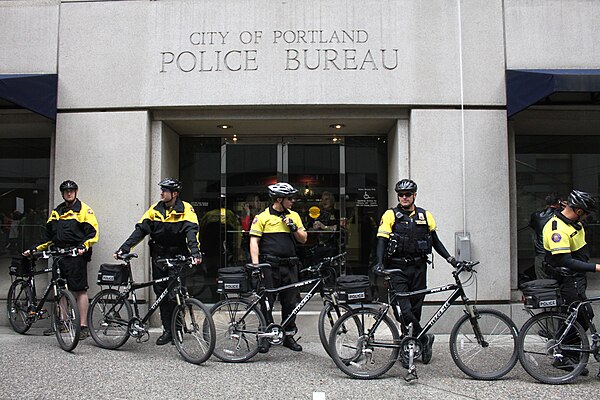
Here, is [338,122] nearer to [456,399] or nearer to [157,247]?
[157,247]

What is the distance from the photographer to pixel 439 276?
6.73 metres

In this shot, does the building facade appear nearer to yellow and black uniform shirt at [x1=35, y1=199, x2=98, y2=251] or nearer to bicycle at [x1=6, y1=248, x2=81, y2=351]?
yellow and black uniform shirt at [x1=35, y1=199, x2=98, y2=251]

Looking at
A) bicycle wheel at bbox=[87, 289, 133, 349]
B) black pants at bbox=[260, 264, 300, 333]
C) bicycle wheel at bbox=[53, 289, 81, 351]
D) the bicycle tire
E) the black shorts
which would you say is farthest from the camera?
the black shorts

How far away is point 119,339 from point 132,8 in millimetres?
4770

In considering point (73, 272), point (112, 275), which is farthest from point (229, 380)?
point (73, 272)

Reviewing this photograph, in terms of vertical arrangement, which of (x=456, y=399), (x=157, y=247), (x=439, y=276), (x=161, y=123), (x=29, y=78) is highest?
(x=29, y=78)

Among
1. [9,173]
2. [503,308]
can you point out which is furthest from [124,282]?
[503,308]

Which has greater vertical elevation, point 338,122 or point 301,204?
point 338,122

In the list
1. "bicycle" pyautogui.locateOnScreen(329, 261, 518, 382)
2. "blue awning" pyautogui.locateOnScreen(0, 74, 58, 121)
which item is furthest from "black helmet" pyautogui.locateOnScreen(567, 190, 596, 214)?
"blue awning" pyautogui.locateOnScreen(0, 74, 58, 121)

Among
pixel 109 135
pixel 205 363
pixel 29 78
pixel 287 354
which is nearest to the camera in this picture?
pixel 205 363

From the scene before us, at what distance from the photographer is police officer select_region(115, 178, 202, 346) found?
19.5ft

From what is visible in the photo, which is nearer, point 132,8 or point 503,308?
point 503,308

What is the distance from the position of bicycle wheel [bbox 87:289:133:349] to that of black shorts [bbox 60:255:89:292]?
0.63 meters

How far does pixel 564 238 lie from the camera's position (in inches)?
190
